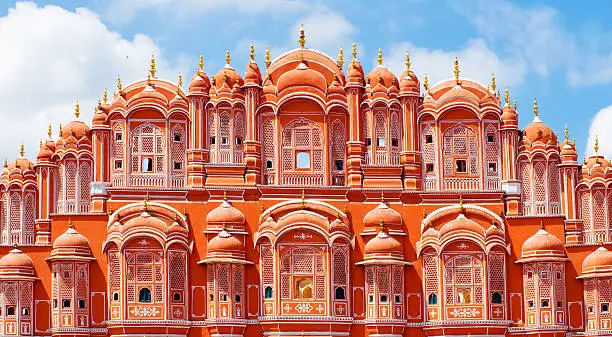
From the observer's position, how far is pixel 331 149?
5222cm

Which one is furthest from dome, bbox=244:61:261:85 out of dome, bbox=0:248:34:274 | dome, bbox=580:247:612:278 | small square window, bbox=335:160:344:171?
dome, bbox=580:247:612:278

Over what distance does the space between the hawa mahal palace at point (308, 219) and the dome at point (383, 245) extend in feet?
0.19

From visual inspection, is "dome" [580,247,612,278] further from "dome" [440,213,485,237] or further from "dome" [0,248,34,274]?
"dome" [0,248,34,274]

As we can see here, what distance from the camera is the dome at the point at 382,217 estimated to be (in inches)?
2000

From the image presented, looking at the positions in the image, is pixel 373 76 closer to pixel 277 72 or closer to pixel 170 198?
pixel 277 72

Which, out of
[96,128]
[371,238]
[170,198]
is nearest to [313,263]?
[371,238]

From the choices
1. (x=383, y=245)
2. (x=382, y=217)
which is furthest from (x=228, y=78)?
(x=383, y=245)

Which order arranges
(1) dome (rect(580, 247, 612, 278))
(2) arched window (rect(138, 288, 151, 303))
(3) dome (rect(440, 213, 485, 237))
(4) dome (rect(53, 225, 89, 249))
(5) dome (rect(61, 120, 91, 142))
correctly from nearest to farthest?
(2) arched window (rect(138, 288, 151, 303)) → (4) dome (rect(53, 225, 89, 249)) → (3) dome (rect(440, 213, 485, 237)) → (1) dome (rect(580, 247, 612, 278)) → (5) dome (rect(61, 120, 91, 142))

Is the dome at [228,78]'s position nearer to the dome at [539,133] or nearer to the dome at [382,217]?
the dome at [382,217]

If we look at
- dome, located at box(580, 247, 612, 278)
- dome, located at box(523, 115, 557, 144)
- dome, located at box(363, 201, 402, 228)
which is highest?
dome, located at box(523, 115, 557, 144)

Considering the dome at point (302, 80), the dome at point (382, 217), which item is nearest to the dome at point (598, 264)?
the dome at point (382, 217)

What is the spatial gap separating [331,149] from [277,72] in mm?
3628

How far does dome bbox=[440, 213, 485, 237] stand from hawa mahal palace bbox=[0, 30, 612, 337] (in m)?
0.06

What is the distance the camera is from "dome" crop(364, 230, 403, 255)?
50.1 meters
